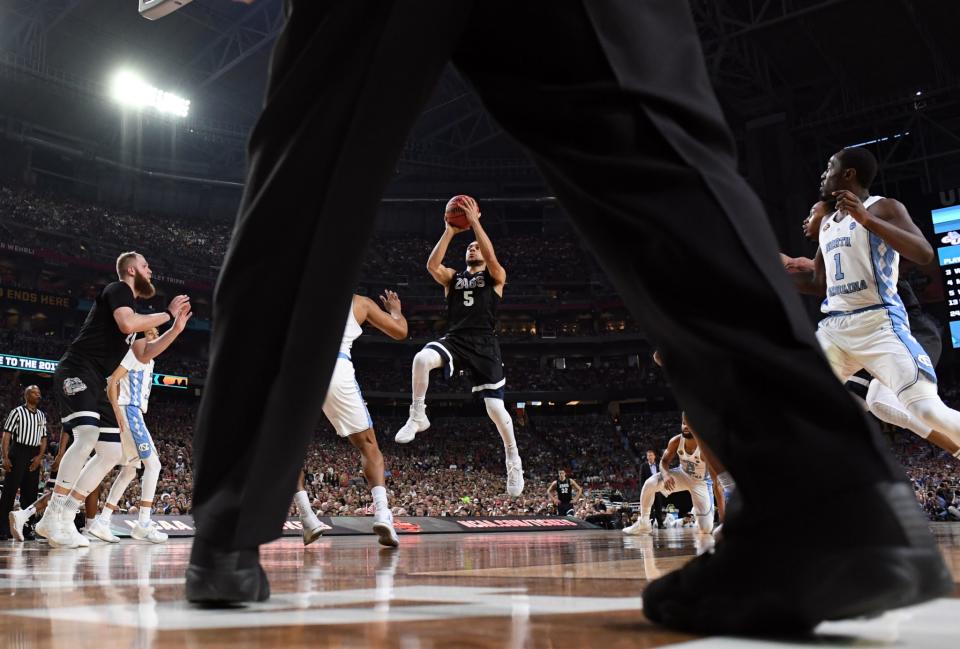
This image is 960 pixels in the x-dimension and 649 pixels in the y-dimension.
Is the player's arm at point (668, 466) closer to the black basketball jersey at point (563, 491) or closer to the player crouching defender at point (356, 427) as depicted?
the player crouching defender at point (356, 427)

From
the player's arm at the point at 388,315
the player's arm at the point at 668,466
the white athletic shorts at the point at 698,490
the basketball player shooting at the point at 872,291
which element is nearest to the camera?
the basketball player shooting at the point at 872,291

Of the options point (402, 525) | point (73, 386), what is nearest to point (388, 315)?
point (73, 386)

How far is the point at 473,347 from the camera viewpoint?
24.3 feet

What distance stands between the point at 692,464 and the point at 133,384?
558cm

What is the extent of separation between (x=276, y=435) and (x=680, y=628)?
591 millimetres

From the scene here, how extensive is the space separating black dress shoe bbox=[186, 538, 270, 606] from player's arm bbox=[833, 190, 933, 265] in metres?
3.53

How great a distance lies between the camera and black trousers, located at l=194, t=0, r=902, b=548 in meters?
0.79

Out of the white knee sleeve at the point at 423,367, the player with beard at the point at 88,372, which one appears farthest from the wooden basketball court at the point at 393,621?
the white knee sleeve at the point at 423,367

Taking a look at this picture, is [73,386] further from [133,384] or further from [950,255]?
[950,255]

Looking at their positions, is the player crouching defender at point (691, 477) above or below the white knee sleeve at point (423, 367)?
below

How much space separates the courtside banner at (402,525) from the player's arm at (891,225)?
14.5ft

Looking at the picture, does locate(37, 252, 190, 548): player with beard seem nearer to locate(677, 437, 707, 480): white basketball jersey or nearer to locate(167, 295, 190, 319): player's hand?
locate(167, 295, 190, 319): player's hand

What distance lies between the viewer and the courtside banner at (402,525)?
8891mm

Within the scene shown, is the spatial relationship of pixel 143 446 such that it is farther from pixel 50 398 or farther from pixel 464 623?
pixel 50 398
